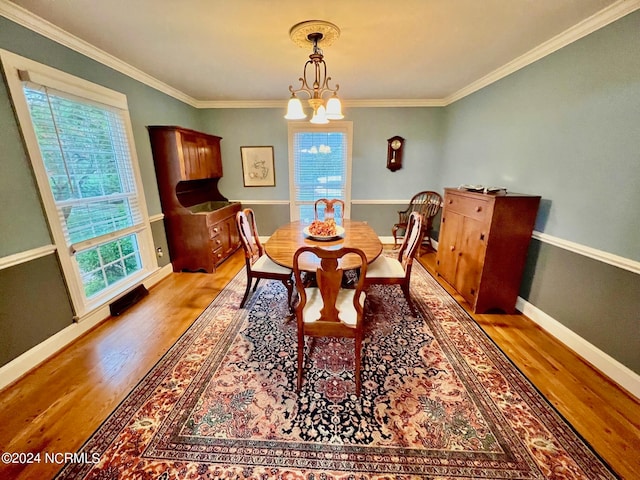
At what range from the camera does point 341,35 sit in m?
2.07

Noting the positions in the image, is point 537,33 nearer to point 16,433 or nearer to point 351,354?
point 351,354

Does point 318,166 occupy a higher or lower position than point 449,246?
higher

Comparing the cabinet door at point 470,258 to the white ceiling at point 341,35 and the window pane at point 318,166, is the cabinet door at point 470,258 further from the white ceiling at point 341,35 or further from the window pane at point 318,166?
the window pane at point 318,166

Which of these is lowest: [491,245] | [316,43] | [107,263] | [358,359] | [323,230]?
[358,359]

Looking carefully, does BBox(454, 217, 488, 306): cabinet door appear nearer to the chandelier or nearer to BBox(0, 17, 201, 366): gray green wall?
the chandelier

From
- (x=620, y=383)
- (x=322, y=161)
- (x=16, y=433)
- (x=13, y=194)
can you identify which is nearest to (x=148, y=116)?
(x=13, y=194)

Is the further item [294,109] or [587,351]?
Answer: [294,109]

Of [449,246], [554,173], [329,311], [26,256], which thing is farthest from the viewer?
[449,246]

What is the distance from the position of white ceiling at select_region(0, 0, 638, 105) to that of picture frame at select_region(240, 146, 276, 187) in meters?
1.35

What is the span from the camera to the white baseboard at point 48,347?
176 cm

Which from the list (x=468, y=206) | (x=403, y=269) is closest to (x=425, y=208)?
(x=468, y=206)

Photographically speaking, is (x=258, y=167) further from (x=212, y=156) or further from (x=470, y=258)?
(x=470, y=258)

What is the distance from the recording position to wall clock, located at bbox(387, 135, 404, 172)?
14.2ft

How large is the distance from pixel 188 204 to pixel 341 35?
3075 millimetres
